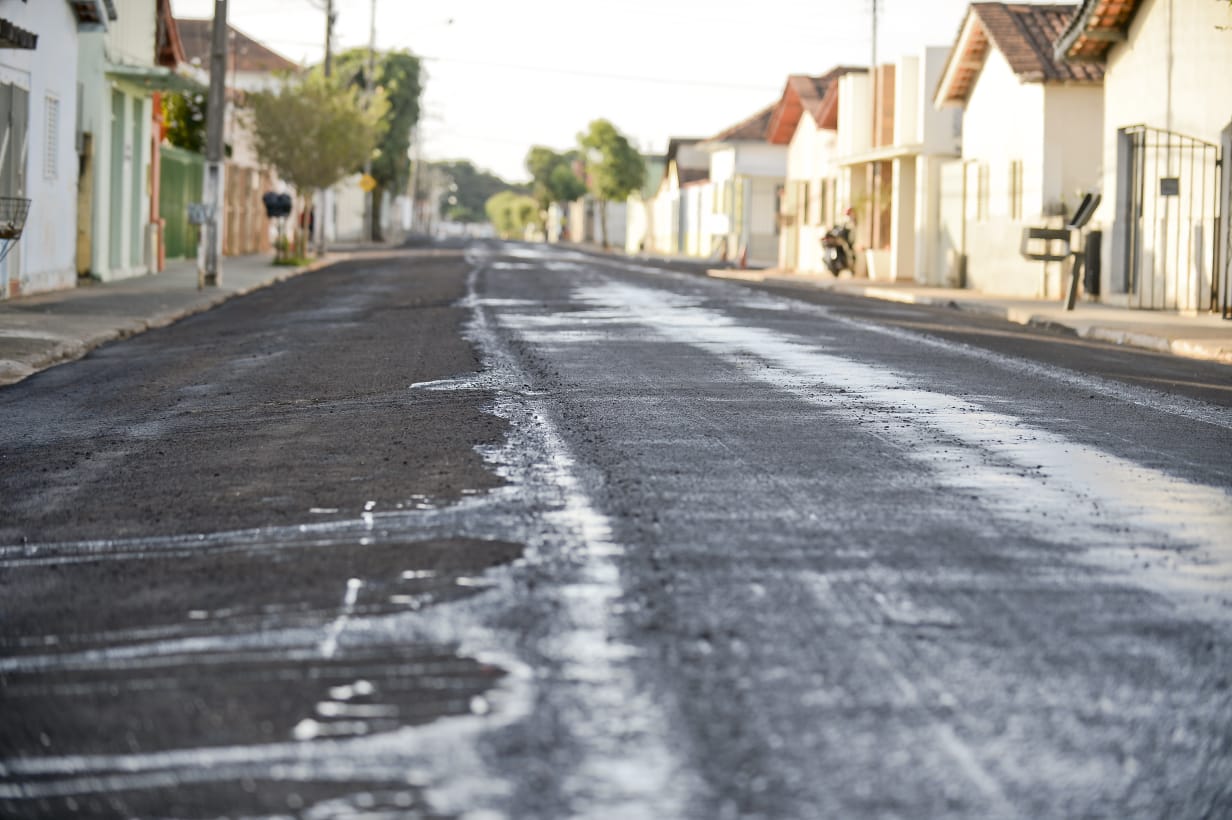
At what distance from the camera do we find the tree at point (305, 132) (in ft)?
152

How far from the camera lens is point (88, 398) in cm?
1197

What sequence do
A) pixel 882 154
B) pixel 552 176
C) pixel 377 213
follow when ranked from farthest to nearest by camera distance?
pixel 552 176 → pixel 377 213 → pixel 882 154

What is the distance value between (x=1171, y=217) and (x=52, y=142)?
1674 cm

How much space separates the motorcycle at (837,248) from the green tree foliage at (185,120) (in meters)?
16.2

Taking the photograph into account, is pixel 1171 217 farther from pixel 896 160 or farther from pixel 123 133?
pixel 896 160

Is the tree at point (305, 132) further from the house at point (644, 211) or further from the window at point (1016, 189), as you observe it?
the house at point (644, 211)

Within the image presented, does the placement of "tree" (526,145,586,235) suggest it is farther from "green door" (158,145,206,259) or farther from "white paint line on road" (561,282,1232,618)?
A: "white paint line on road" (561,282,1232,618)

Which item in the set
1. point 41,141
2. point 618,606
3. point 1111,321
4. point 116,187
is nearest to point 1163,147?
point 1111,321

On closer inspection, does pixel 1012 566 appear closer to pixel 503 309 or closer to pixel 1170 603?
pixel 1170 603

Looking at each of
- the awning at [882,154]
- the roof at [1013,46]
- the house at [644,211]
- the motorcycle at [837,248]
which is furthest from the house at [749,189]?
the roof at [1013,46]

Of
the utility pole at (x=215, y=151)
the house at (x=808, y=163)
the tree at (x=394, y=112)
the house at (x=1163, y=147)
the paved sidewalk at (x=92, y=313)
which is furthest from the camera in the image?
the tree at (x=394, y=112)

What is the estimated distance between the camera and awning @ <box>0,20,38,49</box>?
59.2 ft

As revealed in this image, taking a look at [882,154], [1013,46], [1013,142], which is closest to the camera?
[1013,46]

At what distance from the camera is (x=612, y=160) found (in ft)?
335
